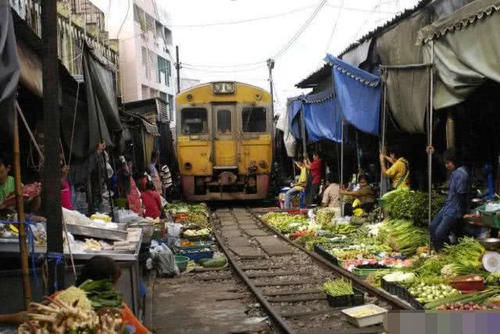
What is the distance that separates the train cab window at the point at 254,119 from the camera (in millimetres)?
19875

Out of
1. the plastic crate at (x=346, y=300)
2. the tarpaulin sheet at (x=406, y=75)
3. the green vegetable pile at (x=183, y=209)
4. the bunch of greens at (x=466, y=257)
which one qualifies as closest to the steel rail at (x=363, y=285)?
the plastic crate at (x=346, y=300)

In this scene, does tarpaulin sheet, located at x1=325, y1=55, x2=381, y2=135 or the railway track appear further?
tarpaulin sheet, located at x1=325, y1=55, x2=381, y2=135

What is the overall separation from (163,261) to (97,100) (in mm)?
4040

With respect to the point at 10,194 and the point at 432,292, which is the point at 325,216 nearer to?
the point at 432,292

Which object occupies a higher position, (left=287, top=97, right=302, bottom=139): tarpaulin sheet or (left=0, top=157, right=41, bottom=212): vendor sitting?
(left=287, top=97, right=302, bottom=139): tarpaulin sheet

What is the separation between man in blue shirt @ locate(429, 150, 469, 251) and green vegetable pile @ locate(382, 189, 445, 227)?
1.30 metres

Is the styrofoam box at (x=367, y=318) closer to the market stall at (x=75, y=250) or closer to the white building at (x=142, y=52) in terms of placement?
the market stall at (x=75, y=250)

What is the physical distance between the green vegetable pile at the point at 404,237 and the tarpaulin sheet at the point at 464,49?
8.89 ft

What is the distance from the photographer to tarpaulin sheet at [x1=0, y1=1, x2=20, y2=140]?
3.68 m

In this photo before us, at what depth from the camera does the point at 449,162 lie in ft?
28.3

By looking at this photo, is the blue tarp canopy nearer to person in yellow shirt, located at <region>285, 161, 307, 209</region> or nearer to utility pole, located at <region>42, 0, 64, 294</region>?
person in yellow shirt, located at <region>285, 161, 307, 209</region>

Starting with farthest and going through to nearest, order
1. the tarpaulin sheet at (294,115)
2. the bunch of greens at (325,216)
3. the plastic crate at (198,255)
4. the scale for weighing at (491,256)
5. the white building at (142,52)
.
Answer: the white building at (142,52)
the tarpaulin sheet at (294,115)
the bunch of greens at (325,216)
the plastic crate at (198,255)
the scale for weighing at (491,256)

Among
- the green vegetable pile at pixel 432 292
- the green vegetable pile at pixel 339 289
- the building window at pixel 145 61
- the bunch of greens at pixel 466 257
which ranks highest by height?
the building window at pixel 145 61

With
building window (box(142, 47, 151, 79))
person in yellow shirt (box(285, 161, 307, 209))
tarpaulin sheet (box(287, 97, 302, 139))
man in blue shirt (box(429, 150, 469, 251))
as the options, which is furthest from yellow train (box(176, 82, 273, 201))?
building window (box(142, 47, 151, 79))
